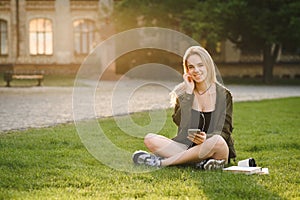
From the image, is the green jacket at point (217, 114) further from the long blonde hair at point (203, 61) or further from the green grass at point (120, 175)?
the green grass at point (120, 175)

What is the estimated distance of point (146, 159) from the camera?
618cm

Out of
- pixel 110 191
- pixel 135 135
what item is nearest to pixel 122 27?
pixel 135 135

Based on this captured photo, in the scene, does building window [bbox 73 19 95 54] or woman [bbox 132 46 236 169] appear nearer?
woman [bbox 132 46 236 169]

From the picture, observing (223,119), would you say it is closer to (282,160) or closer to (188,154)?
(188,154)

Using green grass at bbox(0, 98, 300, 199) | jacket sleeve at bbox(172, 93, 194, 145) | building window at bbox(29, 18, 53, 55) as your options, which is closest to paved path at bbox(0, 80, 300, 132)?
green grass at bbox(0, 98, 300, 199)

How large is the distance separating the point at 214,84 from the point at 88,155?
1690 mm

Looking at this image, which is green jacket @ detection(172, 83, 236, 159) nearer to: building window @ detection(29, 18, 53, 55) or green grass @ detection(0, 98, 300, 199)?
green grass @ detection(0, 98, 300, 199)

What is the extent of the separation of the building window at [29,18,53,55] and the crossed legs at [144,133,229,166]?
99.7ft

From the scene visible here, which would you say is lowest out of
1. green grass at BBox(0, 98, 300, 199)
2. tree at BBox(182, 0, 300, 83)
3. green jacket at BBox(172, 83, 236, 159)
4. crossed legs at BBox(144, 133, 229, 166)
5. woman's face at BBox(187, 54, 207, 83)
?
green grass at BBox(0, 98, 300, 199)

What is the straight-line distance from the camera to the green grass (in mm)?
4820

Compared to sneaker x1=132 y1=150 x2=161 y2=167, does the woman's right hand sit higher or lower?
higher

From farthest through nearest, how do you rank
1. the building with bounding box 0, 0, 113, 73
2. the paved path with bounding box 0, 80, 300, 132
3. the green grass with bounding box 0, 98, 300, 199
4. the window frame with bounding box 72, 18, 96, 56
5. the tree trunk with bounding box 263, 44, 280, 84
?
the window frame with bounding box 72, 18, 96, 56
the building with bounding box 0, 0, 113, 73
the tree trunk with bounding box 263, 44, 280, 84
the paved path with bounding box 0, 80, 300, 132
the green grass with bounding box 0, 98, 300, 199

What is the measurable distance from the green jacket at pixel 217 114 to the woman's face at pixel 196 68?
20 cm

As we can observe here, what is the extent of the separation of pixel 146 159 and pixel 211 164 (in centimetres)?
68
